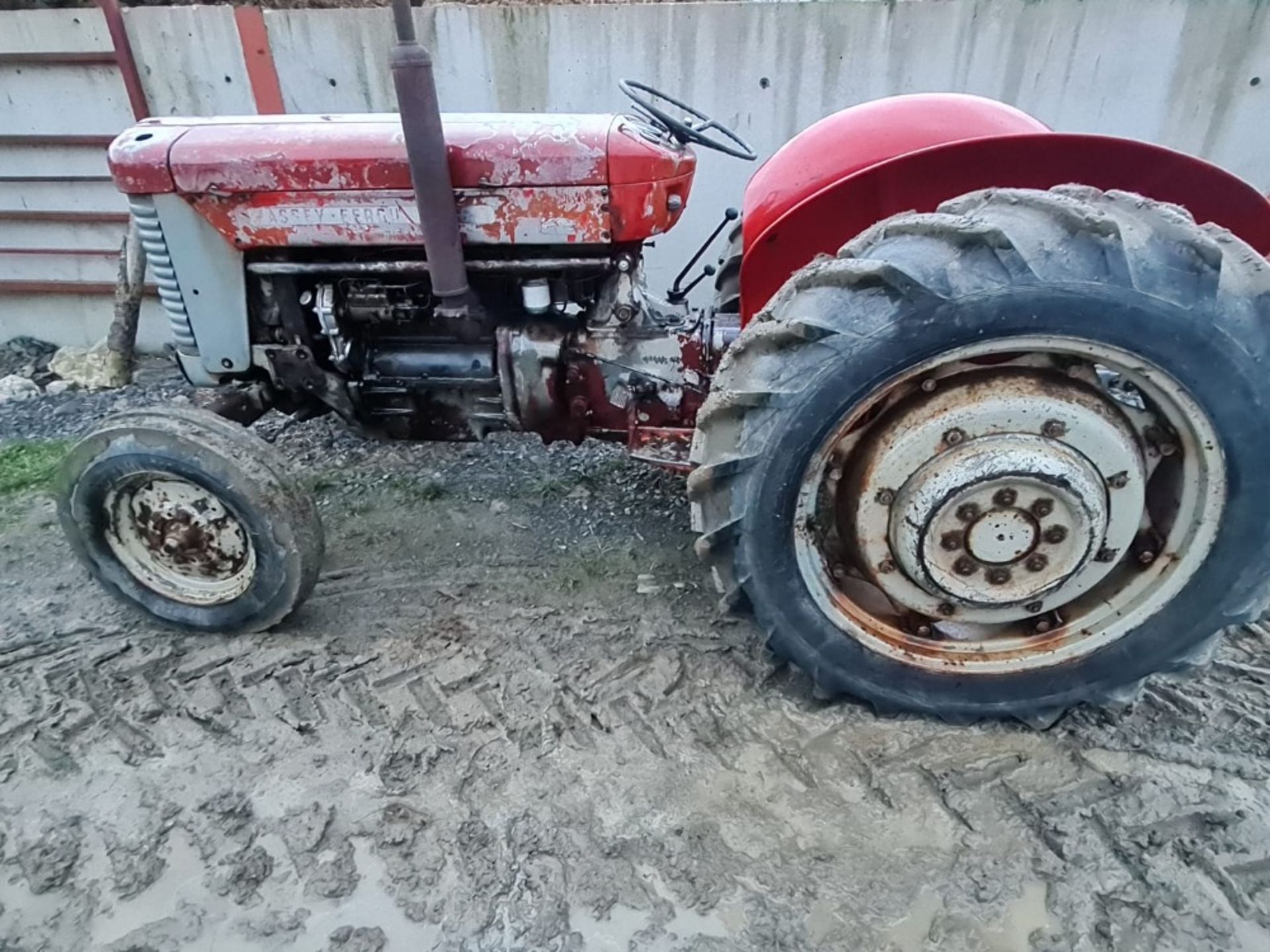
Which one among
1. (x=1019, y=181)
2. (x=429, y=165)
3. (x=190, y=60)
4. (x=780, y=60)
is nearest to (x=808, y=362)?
(x=1019, y=181)

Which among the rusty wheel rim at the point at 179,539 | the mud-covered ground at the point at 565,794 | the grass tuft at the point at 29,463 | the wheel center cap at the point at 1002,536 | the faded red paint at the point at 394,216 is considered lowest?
the grass tuft at the point at 29,463

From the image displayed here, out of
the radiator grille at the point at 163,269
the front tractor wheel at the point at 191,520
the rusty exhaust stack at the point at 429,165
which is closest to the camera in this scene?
the rusty exhaust stack at the point at 429,165

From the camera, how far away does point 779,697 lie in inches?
80.4

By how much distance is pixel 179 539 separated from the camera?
2.14 m

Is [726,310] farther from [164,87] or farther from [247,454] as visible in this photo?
[164,87]

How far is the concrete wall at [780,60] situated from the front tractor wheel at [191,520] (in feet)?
8.29

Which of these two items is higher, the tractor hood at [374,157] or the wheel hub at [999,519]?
the tractor hood at [374,157]

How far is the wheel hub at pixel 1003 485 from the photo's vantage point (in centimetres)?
169

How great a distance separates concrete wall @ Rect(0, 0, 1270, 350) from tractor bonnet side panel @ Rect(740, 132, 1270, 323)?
2.09m

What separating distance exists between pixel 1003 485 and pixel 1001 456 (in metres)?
0.06

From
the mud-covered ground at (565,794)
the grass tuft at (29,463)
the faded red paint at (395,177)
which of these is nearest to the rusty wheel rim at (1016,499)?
the mud-covered ground at (565,794)

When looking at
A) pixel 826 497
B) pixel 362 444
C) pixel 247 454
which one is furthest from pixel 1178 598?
pixel 362 444

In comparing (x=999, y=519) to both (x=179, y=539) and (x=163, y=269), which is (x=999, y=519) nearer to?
(x=179, y=539)

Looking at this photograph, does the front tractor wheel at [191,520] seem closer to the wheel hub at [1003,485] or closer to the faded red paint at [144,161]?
the faded red paint at [144,161]
